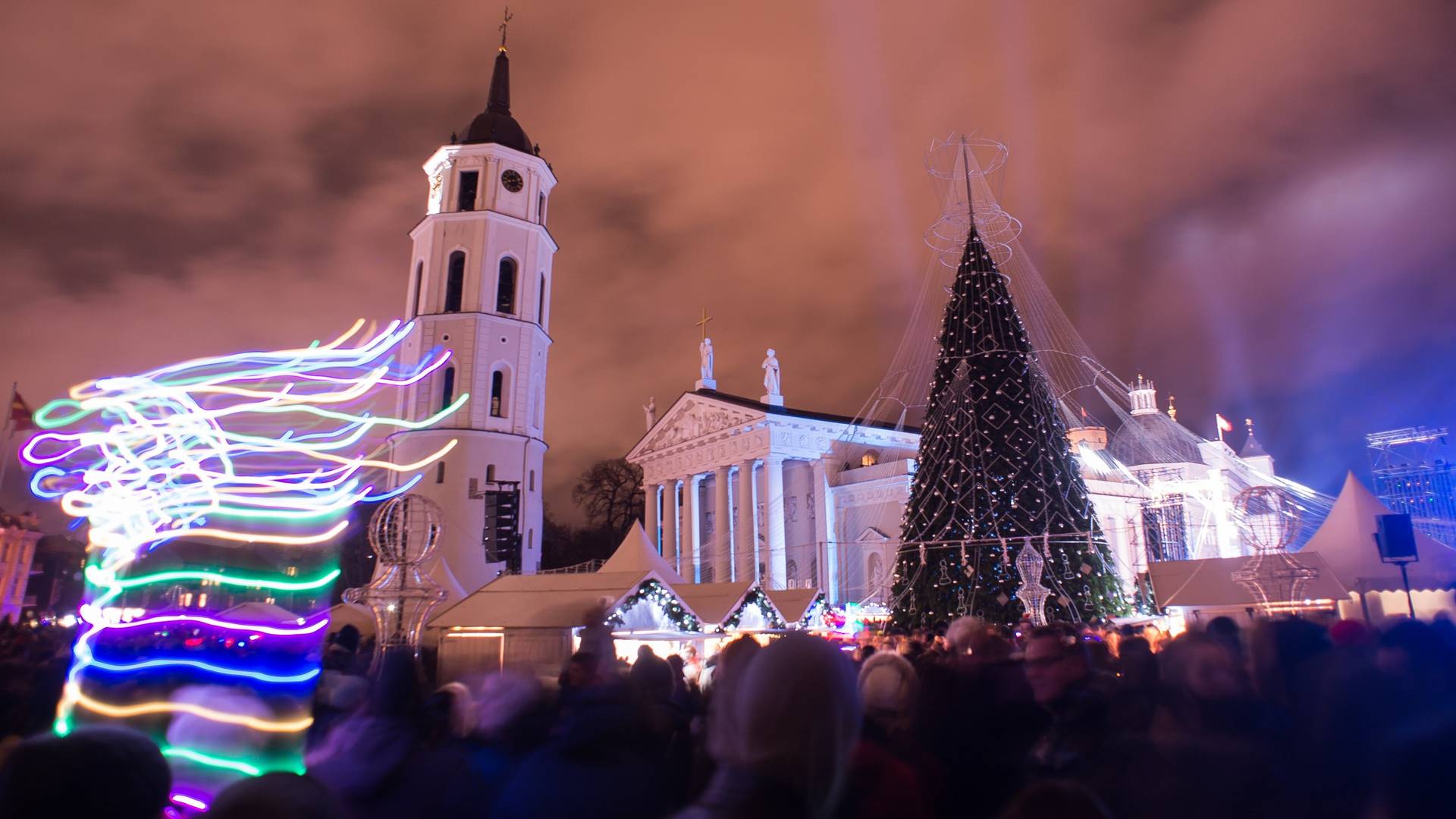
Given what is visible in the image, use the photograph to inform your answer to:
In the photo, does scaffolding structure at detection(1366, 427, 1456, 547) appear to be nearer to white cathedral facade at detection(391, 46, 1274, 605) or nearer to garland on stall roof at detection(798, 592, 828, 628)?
white cathedral facade at detection(391, 46, 1274, 605)

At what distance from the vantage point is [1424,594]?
16.0m

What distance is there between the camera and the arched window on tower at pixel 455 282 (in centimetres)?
3569

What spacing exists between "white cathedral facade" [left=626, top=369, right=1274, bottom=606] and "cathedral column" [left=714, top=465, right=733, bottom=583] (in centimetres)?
7

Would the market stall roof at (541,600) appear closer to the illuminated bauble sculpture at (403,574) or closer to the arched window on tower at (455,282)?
the illuminated bauble sculpture at (403,574)

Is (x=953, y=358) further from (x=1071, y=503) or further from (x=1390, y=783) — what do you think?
(x=1390, y=783)

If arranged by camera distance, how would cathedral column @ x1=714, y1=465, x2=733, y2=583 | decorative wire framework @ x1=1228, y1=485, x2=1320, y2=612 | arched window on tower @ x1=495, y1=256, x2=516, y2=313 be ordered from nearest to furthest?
1. decorative wire framework @ x1=1228, y1=485, x2=1320, y2=612
2. arched window on tower @ x1=495, y1=256, x2=516, y2=313
3. cathedral column @ x1=714, y1=465, x2=733, y2=583

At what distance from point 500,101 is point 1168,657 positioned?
138ft

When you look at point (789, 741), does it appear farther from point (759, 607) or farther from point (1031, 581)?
point (759, 607)

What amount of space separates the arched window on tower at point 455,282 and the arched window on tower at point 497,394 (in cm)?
333

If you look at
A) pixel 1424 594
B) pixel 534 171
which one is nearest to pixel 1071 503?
pixel 1424 594

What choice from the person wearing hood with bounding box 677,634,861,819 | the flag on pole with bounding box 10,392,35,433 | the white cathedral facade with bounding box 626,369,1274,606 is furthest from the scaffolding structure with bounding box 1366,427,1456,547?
the flag on pole with bounding box 10,392,35,433

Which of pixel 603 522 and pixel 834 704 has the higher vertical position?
pixel 603 522

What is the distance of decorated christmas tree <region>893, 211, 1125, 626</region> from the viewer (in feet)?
52.5

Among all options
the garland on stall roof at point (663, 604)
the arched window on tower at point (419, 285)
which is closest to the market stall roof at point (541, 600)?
the garland on stall roof at point (663, 604)
